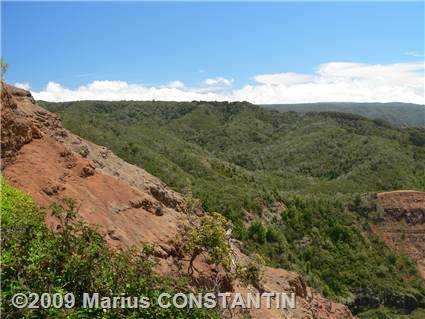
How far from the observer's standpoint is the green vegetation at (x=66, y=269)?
7.15 metres

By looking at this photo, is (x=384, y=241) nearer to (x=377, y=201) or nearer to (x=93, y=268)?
(x=377, y=201)

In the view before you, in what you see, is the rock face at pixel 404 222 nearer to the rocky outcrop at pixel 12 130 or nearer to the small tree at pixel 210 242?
the small tree at pixel 210 242

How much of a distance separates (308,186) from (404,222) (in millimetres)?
15037

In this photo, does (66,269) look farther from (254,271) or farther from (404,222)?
(404,222)

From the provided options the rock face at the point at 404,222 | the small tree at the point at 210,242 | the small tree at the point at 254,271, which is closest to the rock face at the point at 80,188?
the small tree at the point at 210,242

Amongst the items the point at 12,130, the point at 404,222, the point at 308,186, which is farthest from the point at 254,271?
the point at 308,186

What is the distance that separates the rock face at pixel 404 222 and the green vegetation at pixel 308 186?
72.1 inches

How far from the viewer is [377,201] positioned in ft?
146

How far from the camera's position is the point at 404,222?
43750 millimetres

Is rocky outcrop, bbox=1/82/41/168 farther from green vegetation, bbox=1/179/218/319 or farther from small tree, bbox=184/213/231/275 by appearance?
small tree, bbox=184/213/231/275

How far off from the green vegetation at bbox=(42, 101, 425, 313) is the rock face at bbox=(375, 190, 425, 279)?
1831 mm

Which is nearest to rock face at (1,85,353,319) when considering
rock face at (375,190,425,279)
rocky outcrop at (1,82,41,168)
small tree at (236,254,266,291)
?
rocky outcrop at (1,82,41,168)

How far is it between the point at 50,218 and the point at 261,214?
92.3ft

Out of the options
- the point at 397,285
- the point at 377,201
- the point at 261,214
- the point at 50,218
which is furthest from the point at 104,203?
the point at 377,201
